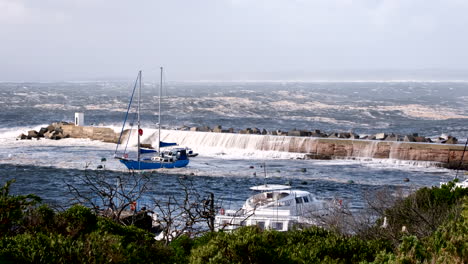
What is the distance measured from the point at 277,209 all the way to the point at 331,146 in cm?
2475

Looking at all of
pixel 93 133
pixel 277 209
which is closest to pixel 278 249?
pixel 277 209

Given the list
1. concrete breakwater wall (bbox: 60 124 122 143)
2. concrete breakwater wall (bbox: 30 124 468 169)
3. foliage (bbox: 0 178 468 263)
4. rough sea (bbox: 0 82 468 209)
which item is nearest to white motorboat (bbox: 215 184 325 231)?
rough sea (bbox: 0 82 468 209)

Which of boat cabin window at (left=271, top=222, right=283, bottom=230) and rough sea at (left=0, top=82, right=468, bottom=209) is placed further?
rough sea at (left=0, top=82, right=468, bottom=209)

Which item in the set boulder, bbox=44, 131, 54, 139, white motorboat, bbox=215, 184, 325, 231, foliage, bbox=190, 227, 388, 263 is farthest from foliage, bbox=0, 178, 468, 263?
boulder, bbox=44, 131, 54, 139

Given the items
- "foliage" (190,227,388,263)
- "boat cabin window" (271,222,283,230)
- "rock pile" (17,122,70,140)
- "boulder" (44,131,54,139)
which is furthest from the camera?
"boulder" (44,131,54,139)

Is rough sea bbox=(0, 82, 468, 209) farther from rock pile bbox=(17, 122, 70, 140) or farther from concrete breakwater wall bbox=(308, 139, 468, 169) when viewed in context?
rock pile bbox=(17, 122, 70, 140)

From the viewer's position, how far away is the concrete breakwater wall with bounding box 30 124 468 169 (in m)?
44.9

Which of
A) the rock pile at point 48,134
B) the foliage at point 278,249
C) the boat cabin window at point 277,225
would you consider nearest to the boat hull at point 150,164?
the rock pile at point 48,134

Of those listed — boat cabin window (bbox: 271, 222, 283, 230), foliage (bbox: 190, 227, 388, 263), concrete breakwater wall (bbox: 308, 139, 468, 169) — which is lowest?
concrete breakwater wall (bbox: 308, 139, 468, 169)

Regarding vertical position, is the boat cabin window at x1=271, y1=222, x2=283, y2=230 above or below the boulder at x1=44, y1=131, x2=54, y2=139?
above

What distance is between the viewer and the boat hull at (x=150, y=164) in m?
40.7

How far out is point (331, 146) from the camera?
48.9 meters

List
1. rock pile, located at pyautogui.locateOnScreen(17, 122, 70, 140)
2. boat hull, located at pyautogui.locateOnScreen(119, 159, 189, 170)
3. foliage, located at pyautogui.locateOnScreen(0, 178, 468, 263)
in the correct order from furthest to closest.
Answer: rock pile, located at pyautogui.locateOnScreen(17, 122, 70, 140), boat hull, located at pyautogui.locateOnScreen(119, 159, 189, 170), foliage, located at pyautogui.locateOnScreen(0, 178, 468, 263)

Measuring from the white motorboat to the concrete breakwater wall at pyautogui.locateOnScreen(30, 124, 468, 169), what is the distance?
18749 millimetres
